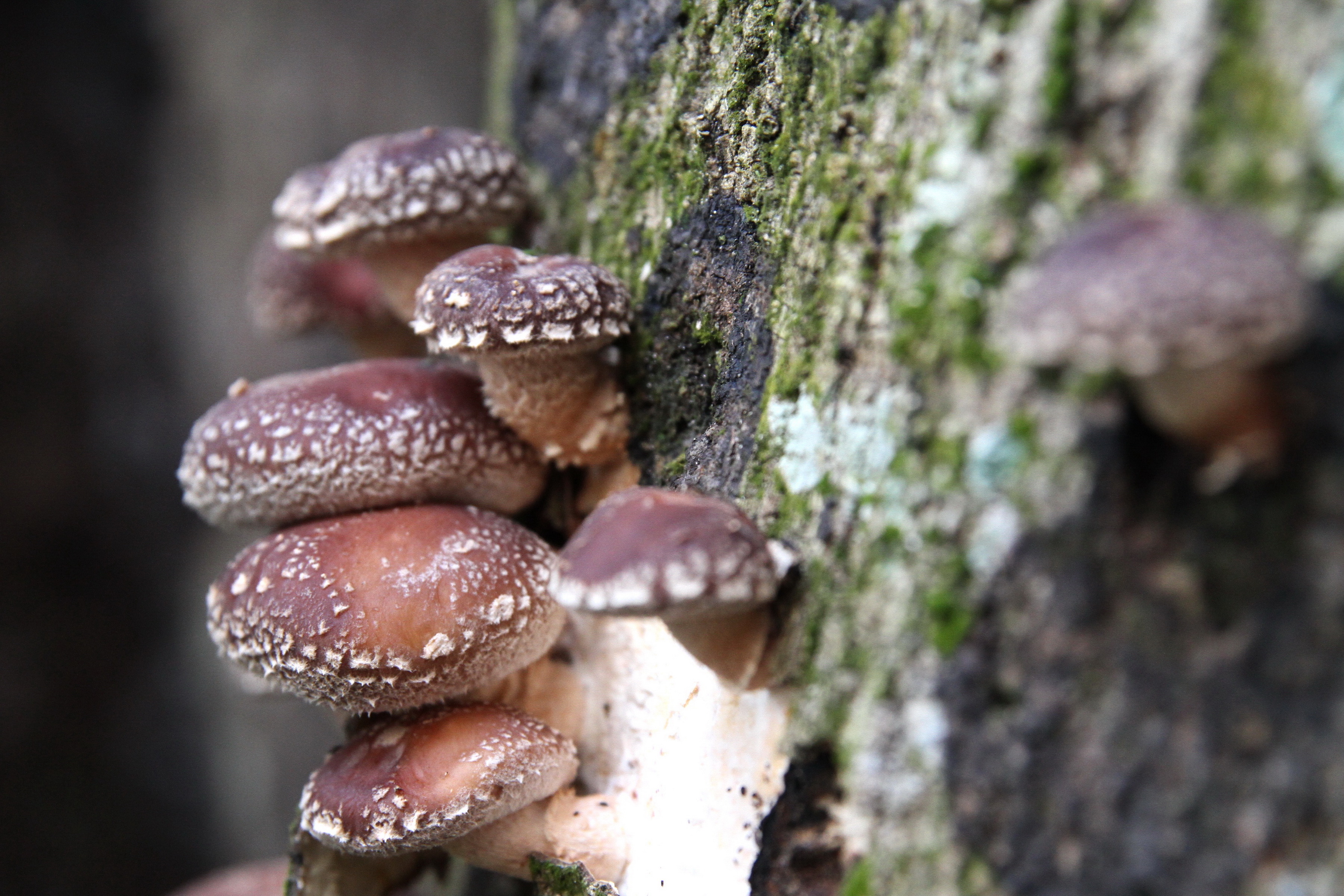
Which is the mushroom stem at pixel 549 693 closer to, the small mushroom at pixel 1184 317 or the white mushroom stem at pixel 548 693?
the white mushroom stem at pixel 548 693

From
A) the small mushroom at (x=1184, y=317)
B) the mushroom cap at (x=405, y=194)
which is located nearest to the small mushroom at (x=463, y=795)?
the mushroom cap at (x=405, y=194)

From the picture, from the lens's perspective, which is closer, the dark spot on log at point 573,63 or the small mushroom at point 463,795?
the small mushroom at point 463,795

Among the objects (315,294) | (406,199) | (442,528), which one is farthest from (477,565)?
(315,294)

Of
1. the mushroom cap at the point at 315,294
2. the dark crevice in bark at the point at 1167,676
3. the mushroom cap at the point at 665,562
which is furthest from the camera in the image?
the mushroom cap at the point at 315,294

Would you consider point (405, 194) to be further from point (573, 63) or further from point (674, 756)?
point (674, 756)

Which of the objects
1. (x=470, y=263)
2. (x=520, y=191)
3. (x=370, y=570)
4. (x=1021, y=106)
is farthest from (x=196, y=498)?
(x=1021, y=106)

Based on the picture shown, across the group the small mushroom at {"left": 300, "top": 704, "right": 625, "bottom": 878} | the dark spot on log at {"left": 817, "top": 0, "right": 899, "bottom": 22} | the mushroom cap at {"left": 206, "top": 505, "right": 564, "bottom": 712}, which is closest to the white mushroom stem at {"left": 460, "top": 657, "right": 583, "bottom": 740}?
the small mushroom at {"left": 300, "top": 704, "right": 625, "bottom": 878}
